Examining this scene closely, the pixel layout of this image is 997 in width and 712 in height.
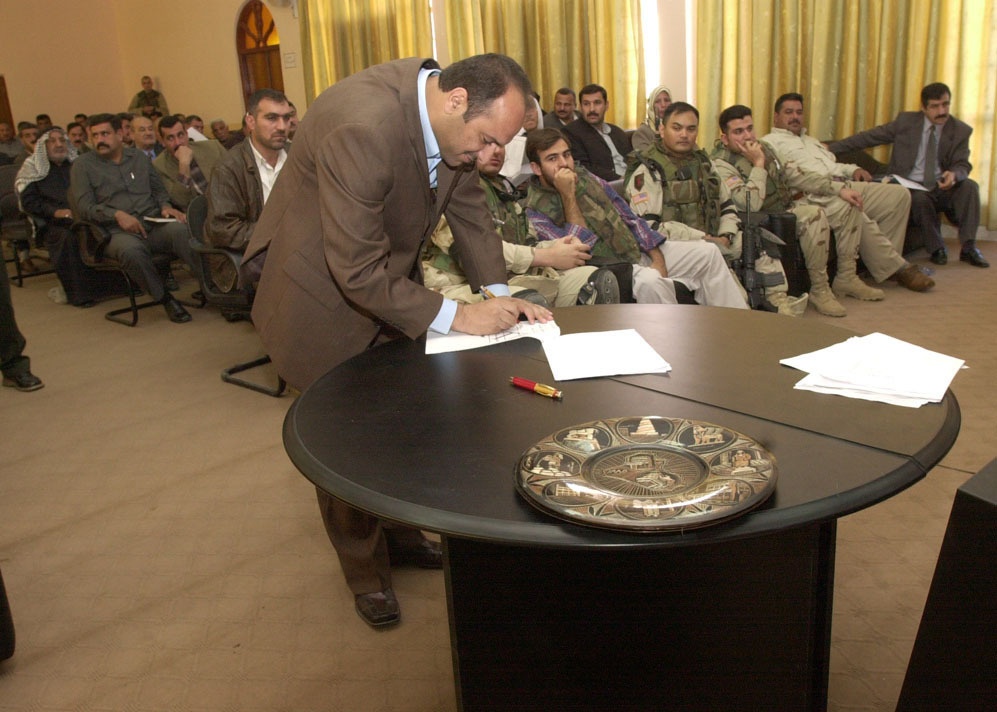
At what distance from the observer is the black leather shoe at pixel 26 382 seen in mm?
Result: 3633

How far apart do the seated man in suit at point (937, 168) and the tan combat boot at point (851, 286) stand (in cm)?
100

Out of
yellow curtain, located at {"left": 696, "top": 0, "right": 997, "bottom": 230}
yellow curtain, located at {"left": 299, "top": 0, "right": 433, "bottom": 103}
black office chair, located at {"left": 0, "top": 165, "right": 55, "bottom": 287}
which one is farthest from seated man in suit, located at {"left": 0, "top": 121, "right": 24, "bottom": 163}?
yellow curtain, located at {"left": 696, "top": 0, "right": 997, "bottom": 230}

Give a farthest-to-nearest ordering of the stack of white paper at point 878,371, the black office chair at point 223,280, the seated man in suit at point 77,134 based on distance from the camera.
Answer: the seated man in suit at point 77,134 → the black office chair at point 223,280 → the stack of white paper at point 878,371

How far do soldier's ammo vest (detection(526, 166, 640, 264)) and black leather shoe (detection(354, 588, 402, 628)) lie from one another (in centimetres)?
195

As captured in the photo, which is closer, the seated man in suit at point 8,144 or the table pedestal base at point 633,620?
the table pedestal base at point 633,620

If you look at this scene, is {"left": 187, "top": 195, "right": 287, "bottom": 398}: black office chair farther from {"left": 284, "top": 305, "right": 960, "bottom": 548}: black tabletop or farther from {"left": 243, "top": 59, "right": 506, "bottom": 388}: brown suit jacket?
{"left": 284, "top": 305, "right": 960, "bottom": 548}: black tabletop

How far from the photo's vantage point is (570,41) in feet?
22.8

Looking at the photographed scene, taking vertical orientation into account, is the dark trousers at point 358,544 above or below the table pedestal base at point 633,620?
below

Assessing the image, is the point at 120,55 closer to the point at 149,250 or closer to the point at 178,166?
the point at 178,166

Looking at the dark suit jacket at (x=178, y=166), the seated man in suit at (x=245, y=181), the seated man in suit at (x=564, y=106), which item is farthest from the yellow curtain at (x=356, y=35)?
the seated man in suit at (x=245, y=181)

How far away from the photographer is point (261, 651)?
5.83ft

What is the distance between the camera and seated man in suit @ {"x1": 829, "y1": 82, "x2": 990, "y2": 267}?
5.14 meters

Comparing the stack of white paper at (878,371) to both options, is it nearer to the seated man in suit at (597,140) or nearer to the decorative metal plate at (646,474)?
the decorative metal plate at (646,474)

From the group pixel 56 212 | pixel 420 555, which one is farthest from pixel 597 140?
pixel 420 555
